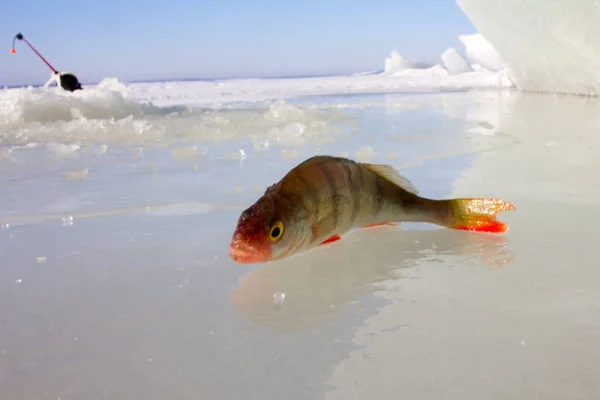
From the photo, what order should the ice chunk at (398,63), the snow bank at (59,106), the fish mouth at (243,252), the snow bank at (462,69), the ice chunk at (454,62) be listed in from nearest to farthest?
the fish mouth at (243,252) → the snow bank at (59,106) → the snow bank at (462,69) → the ice chunk at (454,62) → the ice chunk at (398,63)

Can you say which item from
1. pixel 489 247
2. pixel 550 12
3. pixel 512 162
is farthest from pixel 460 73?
pixel 489 247

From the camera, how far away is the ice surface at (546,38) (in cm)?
784

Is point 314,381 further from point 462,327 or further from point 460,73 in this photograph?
point 460,73

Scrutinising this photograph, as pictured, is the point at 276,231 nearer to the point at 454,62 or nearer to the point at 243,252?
the point at 243,252

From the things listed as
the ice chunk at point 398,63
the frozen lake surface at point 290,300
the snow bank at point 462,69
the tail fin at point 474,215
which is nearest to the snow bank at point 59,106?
the frozen lake surface at point 290,300

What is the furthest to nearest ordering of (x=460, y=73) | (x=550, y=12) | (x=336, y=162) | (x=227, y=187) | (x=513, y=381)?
(x=460, y=73)
(x=550, y=12)
(x=227, y=187)
(x=336, y=162)
(x=513, y=381)

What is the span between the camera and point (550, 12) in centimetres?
831

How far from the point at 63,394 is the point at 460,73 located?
26.9m

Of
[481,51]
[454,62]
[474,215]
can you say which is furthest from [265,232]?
[454,62]

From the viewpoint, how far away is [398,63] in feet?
97.1

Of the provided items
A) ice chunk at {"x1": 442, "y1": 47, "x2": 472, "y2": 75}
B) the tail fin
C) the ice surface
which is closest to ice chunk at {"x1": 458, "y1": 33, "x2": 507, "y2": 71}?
ice chunk at {"x1": 442, "y1": 47, "x2": 472, "y2": 75}

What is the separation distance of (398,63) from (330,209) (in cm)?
2973

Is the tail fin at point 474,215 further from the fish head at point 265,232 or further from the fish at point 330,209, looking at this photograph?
the fish head at point 265,232

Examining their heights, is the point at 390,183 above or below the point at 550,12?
below
